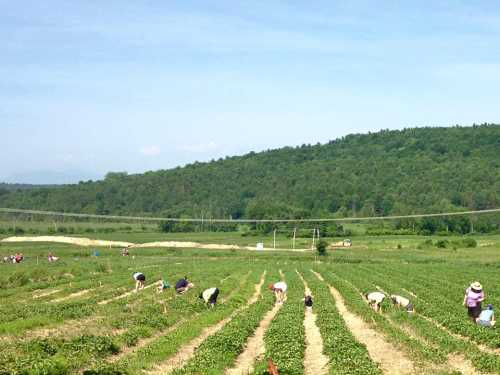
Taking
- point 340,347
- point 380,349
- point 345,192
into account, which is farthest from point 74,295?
point 345,192

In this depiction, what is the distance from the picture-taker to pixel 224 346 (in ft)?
59.8

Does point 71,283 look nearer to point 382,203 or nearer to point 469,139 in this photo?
point 382,203

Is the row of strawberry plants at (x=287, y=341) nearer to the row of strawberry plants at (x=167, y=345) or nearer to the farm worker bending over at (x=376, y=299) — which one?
the row of strawberry plants at (x=167, y=345)

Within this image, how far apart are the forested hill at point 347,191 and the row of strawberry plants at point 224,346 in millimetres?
114061

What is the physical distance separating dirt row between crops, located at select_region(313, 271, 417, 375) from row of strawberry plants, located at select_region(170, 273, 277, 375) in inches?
119

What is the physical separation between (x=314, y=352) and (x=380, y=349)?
5.57 ft

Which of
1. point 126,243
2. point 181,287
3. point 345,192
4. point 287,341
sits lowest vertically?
point 287,341

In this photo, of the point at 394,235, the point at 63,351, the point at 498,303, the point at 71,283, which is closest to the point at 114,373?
the point at 63,351

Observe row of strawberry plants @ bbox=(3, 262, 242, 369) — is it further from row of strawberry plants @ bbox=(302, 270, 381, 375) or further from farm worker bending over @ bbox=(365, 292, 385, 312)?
farm worker bending over @ bbox=(365, 292, 385, 312)

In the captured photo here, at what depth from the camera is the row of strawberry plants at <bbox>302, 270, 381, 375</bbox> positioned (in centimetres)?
1529

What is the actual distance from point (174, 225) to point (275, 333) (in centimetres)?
11665

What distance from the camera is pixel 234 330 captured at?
67.4ft

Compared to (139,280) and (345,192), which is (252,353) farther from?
(345,192)

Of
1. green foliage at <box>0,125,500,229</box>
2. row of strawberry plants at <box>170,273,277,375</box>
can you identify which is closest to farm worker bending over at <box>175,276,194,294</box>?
row of strawberry plants at <box>170,273,277,375</box>
